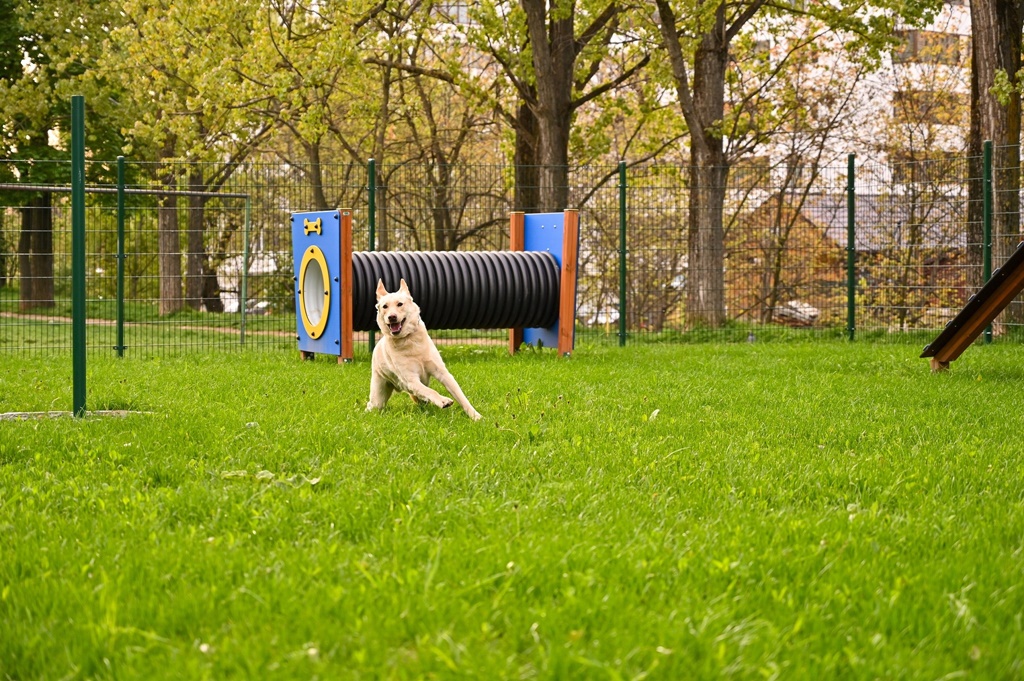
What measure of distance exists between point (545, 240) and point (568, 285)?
99cm

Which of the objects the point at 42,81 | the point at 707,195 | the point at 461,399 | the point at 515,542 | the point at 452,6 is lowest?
the point at 515,542

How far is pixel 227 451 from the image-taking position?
6.04m

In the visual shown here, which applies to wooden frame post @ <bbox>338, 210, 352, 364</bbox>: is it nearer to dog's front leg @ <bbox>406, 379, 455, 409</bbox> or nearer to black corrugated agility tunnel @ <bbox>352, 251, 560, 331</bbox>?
black corrugated agility tunnel @ <bbox>352, 251, 560, 331</bbox>

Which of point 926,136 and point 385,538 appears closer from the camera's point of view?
point 385,538

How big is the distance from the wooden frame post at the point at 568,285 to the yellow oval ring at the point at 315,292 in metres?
2.68

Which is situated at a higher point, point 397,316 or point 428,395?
point 397,316

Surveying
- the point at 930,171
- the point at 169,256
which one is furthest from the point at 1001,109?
the point at 169,256

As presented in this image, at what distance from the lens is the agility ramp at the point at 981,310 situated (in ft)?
31.3

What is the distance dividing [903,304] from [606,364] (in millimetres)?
6918

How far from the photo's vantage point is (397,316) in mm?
7898

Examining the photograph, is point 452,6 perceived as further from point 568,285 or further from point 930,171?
point 568,285

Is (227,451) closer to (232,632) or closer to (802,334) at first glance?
(232,632)

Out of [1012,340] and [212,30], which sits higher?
[212,30]

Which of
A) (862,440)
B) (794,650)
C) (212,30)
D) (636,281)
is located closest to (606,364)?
(862,440)
